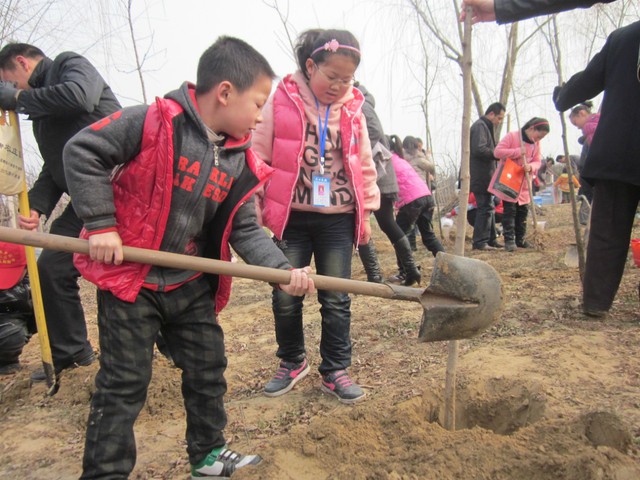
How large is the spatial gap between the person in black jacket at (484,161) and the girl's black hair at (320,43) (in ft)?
15.1

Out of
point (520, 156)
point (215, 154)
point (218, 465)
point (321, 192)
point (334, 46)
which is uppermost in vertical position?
point (334, 46)

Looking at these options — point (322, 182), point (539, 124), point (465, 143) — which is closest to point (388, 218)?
point (322, 182)

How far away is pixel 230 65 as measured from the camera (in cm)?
183

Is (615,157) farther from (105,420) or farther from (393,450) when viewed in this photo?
(105,420)

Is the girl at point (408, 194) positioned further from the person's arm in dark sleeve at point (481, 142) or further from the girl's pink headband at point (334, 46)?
the girl's pink headband at point (334, 46)

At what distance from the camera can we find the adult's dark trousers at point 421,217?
229 inches

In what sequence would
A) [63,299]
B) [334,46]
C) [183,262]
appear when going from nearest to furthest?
[183,262] → [334,46] → [63,299]

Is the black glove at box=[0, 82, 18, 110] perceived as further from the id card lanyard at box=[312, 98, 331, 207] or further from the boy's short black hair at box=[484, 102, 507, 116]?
the boy's short black hair at box=[484, 102, 507, 116]

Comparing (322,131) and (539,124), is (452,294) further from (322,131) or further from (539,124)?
(539,124)

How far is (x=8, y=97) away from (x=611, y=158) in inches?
132

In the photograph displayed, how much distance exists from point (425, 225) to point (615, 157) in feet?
11.0

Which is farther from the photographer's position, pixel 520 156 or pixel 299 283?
pixel 520 156

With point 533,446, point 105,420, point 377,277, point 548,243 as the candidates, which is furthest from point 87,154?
point 548,243

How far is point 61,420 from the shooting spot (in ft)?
8.59
